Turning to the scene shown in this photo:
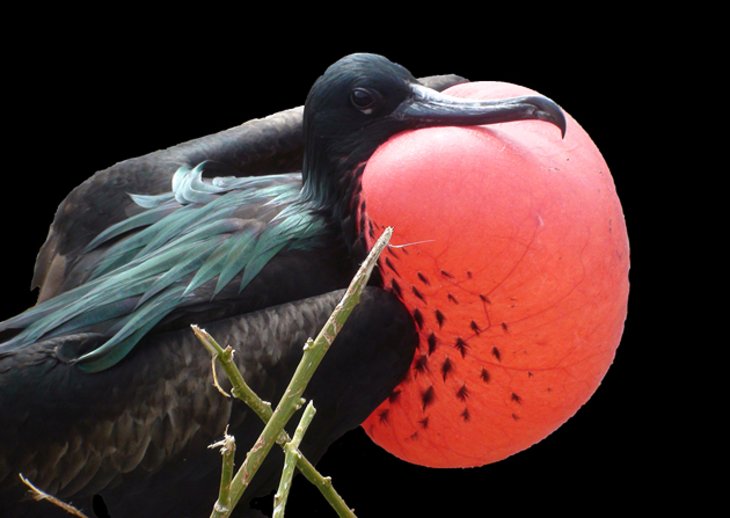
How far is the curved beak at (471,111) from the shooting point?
4184 millimetres

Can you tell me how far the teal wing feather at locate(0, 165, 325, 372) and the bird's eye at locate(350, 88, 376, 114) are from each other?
306mm

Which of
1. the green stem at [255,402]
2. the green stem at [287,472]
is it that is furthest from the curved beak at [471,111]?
the green stem at [287,472]

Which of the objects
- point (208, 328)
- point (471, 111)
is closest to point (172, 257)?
point (208, 328)

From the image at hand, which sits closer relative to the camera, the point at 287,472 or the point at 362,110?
the point at 287,472

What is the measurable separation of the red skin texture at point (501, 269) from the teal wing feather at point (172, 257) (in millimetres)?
303

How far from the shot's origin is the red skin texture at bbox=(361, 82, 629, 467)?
4074mm

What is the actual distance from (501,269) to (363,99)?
58 centimetres

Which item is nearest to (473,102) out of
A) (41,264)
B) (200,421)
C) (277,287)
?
(277,287)

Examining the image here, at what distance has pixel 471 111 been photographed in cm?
420

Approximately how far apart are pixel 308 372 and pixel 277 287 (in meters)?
1.41

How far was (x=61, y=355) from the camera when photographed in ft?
13.5

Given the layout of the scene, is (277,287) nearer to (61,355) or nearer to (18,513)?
(61,355)

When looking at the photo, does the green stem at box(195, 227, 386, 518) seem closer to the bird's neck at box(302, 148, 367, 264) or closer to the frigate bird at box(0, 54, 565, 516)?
the frigate bird at box(0, 54, 565, 516)

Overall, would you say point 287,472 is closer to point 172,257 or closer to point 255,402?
point 255,402
